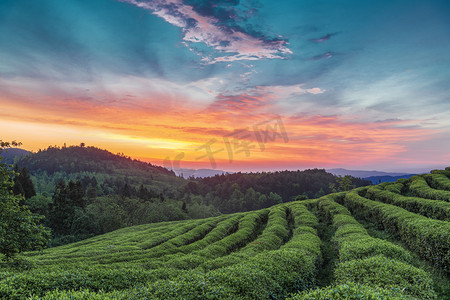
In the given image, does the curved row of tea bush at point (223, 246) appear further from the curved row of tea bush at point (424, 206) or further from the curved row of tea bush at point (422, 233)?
the curved row of tea bush at point (424, 206)

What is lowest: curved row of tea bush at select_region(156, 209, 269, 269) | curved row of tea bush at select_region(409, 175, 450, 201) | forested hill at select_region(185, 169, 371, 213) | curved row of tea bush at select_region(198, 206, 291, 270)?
forested hill at select_region(185, 169, 371, 213)

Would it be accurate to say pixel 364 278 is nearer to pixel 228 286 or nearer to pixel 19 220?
pixel 228 286

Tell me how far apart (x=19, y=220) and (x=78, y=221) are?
6640 centimetres

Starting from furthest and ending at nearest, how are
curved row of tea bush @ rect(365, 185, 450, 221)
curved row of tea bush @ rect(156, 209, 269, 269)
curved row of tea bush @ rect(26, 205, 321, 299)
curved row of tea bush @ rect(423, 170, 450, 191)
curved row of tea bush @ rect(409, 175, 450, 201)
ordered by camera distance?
curved row of tea bush @ rect(423, 170, 450, 191), curved row of tea bush @ rect(409, 175, 450, 201), curved row of tea bush @ rect(365, 185, 450, 221), curved row of tea bush @ rect(156, 209, 269, 269), curved row of tea bush @ rect(26, 205, 321, 299)

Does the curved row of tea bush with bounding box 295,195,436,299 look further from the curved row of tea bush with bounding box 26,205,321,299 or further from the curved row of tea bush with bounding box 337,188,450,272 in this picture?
the curved row of tea bush with bounding box 337,188,450,272

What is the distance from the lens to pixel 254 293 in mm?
9508

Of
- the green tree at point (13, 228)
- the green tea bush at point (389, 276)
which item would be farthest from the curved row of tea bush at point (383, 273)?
the green tree at point (13, 228)

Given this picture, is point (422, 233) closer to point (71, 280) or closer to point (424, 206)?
point (424, 206)

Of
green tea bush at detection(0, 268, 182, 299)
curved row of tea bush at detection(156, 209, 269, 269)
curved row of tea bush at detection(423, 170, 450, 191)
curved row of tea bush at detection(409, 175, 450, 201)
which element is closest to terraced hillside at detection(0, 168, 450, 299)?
green tea bush at detection(0, 268, 182, 299)

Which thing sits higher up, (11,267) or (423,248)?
(423,248)

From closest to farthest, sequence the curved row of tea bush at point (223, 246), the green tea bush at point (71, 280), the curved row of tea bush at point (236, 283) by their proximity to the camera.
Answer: the curved row of tea bush at point (236, 283)
the green tea bush at point (71, 280)
the curved row of tea bush at point (223, 246)

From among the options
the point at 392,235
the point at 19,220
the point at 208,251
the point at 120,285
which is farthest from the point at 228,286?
the point at 392,235

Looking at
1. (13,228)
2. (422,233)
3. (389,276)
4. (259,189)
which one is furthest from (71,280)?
(259,189)

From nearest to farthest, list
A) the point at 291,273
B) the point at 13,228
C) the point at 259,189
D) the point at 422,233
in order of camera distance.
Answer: the point at 291,273, the point at 13,228, the point at 422,233, the point at 259,189
